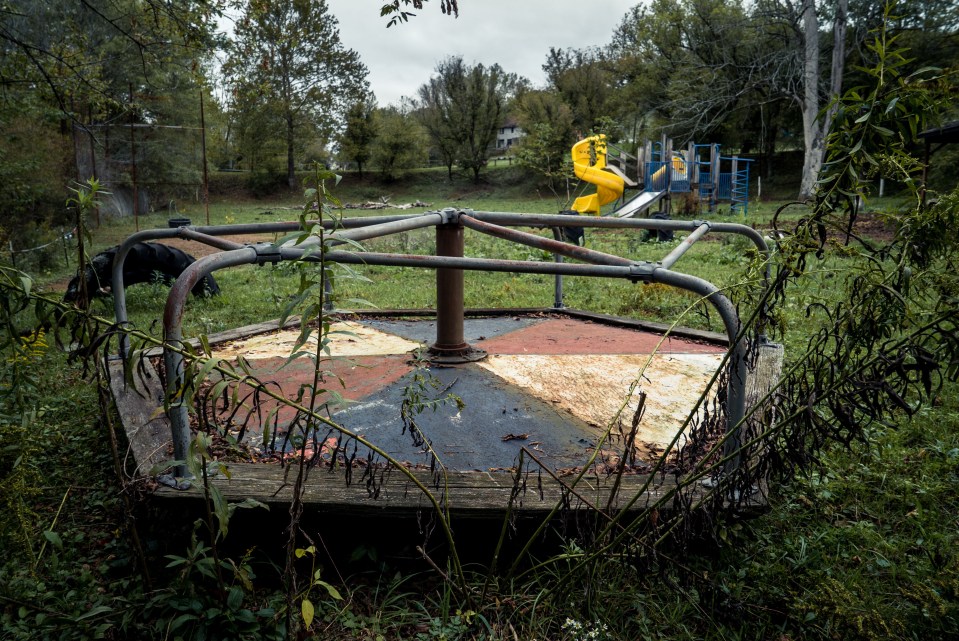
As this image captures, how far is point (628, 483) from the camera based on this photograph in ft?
6.93

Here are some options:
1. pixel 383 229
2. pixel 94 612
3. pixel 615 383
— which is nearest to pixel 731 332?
pixel 383 229

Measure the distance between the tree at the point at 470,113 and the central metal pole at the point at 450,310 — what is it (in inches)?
1302

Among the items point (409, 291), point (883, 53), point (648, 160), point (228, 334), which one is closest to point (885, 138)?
point (883, 53)

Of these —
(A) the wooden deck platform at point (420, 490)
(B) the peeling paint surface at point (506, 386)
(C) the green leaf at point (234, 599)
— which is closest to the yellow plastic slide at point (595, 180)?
(B) the peeling paint surface at point (506, 386)

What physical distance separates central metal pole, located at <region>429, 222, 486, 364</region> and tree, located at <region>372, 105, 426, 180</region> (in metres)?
32.9

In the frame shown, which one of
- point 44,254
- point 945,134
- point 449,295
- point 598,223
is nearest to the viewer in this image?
point 598,223

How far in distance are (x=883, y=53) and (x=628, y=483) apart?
1379 millimetres

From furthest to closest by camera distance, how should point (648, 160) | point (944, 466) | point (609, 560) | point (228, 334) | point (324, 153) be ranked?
point (324, 153) → point (648, 160) → point (228, 334) → point (944, 466) → point (609, 560)

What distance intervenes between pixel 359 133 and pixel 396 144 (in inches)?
81.7

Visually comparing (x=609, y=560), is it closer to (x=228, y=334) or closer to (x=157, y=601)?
(x=157, y=601)

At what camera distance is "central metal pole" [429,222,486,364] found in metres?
3.37

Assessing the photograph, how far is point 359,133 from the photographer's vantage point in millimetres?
35344

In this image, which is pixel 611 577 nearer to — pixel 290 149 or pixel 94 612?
pixel 94 612

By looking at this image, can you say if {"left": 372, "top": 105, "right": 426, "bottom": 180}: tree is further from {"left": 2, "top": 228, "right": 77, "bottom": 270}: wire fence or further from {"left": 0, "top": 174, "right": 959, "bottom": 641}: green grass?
{"left": 0, "top": 174, "right": 959, "bottom": 641}: green grass
